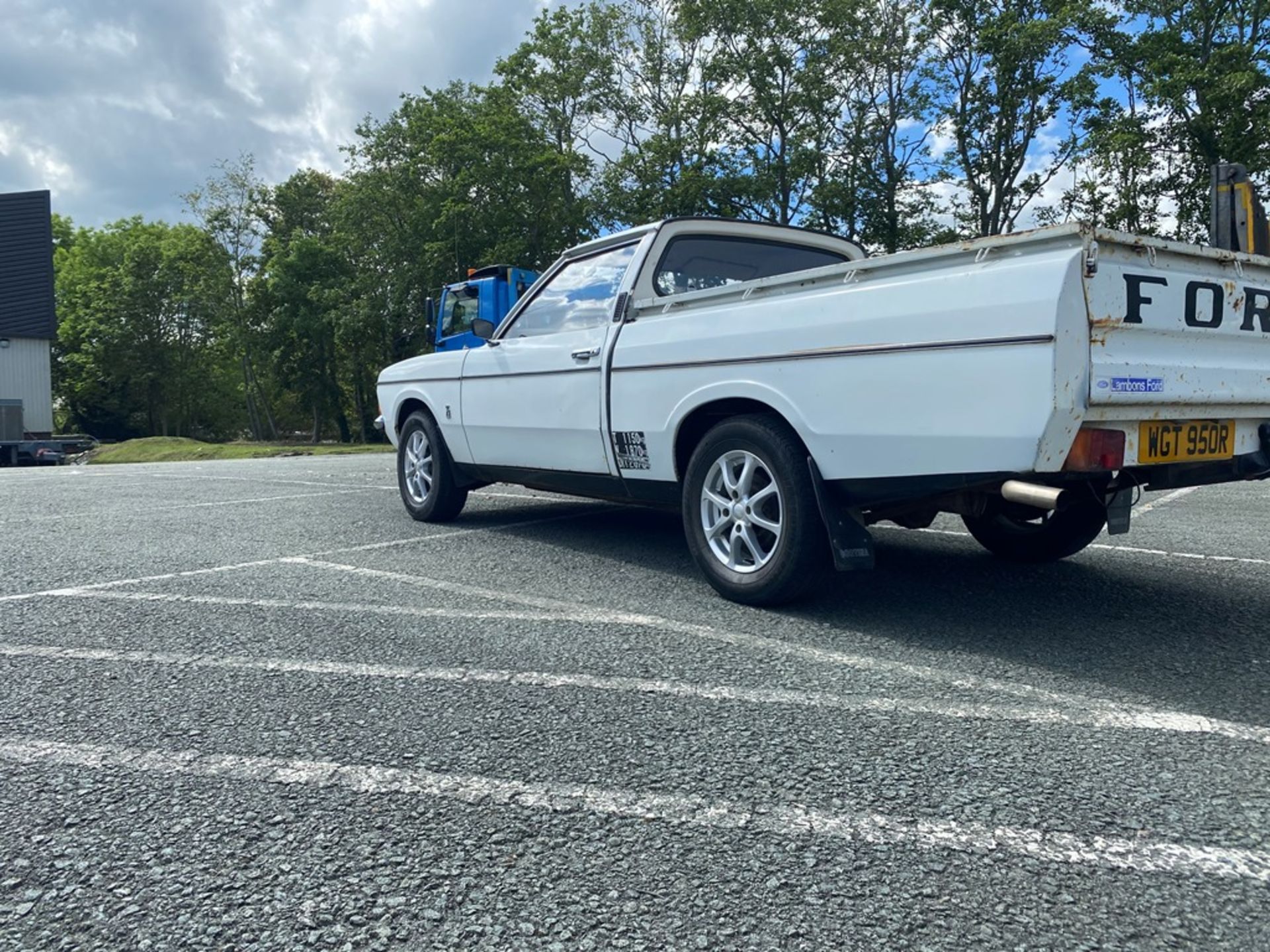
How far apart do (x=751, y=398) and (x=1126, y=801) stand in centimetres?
220

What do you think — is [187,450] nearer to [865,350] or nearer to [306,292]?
[306,292]

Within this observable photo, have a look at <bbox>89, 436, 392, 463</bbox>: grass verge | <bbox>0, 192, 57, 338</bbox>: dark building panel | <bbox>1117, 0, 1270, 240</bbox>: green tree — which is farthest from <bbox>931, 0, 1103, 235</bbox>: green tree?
<bbox>0, 192, 57, 338</bbox>: dark building panel

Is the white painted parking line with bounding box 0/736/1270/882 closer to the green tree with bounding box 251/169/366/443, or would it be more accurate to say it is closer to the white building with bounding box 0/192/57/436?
the green tree with bounding box 251/169/366/443

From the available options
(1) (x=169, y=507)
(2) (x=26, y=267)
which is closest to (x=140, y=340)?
(2) (x=26, y=267)

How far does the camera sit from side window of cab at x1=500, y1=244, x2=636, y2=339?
5113 millimetres

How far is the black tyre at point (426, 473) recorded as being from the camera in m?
6.51

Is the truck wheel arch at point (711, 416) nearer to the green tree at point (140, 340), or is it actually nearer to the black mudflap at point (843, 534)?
A: the black mudflap at point (843, 534)

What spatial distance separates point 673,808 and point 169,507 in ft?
22.8

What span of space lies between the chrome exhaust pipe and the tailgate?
1.15 feet

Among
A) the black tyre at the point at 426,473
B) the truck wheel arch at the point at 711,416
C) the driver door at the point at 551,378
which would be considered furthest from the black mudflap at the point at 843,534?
the black tyre at the point at 426,473

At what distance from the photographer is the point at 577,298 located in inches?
213

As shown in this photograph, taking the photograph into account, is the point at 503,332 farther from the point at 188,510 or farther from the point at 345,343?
the point at 345,343

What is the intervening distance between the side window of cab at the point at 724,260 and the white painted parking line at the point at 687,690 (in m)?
2.57

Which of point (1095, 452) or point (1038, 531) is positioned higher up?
point (1095, 452)
